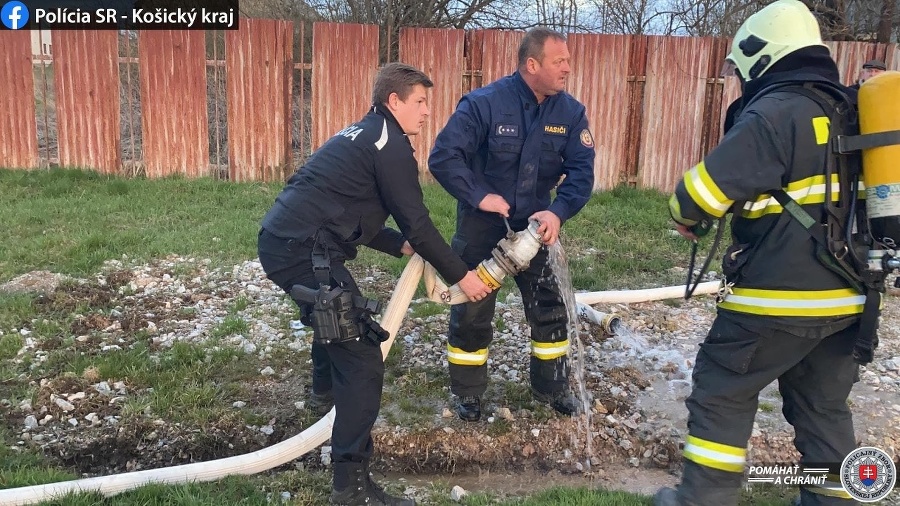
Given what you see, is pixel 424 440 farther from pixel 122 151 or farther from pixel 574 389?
pixel 122 151

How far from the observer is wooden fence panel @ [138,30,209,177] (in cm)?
992

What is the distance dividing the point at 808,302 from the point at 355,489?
2.19 meters

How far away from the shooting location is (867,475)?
3119mm

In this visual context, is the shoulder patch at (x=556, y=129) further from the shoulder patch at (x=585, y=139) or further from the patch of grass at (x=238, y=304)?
the patch of grass at (x=238, y=304)

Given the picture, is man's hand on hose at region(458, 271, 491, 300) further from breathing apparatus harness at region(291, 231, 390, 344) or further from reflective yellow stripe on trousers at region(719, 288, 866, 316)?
reflective yellow stripe on trousers at region(719, 288, 866, 316)

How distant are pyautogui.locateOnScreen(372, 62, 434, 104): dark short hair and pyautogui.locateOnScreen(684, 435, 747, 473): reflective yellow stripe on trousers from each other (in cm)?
213

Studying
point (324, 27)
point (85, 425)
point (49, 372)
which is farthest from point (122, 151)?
point (85, 425)

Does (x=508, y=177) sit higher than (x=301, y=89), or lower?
lower

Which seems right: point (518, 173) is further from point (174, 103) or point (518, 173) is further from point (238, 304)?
point (174, 103)

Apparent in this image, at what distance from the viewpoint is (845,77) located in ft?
32.6

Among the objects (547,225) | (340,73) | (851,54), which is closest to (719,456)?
(547,225)

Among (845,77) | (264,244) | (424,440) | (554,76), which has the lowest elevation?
(424,440)

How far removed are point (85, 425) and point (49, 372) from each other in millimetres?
745

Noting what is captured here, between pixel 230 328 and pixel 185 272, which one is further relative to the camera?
pixel 185 272
